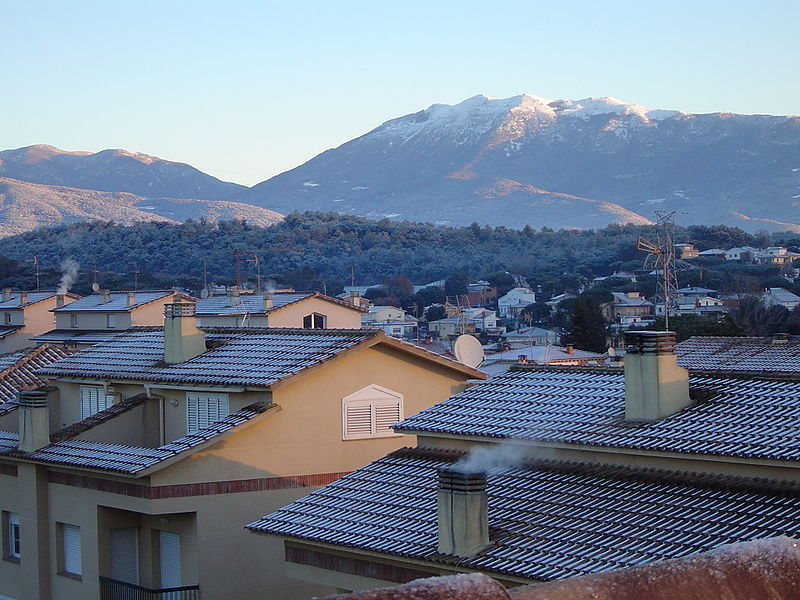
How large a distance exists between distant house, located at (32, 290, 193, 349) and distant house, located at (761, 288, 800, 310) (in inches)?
1799

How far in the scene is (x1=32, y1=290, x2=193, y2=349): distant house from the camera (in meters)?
54.0

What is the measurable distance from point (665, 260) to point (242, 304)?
22057 millimetres

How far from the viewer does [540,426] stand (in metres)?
14.6

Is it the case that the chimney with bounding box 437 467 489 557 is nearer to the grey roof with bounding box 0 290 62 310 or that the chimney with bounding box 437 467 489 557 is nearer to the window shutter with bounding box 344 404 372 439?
the window shutter with bounding box 344 404 372 439

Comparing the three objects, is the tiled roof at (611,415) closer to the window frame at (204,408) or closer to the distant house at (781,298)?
the window frame at (204,408)

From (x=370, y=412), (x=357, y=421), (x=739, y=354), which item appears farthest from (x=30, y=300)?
(x=357, y=421)

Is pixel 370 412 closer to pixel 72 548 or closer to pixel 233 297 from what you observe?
pixel 72 548

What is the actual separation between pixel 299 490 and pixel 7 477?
5941mm

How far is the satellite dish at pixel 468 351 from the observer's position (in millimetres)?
24109

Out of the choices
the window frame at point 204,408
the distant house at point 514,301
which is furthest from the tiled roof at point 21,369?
the distant house at point 514,301

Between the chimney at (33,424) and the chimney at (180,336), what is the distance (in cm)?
243

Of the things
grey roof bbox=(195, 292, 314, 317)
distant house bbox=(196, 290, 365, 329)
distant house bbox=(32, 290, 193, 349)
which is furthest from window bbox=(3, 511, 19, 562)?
distant house bbox=(32, 290, 193, 349)

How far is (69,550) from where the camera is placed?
19.9 metres

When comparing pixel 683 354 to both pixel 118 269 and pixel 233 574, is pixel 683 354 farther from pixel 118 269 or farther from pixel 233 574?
pixel 118 269
